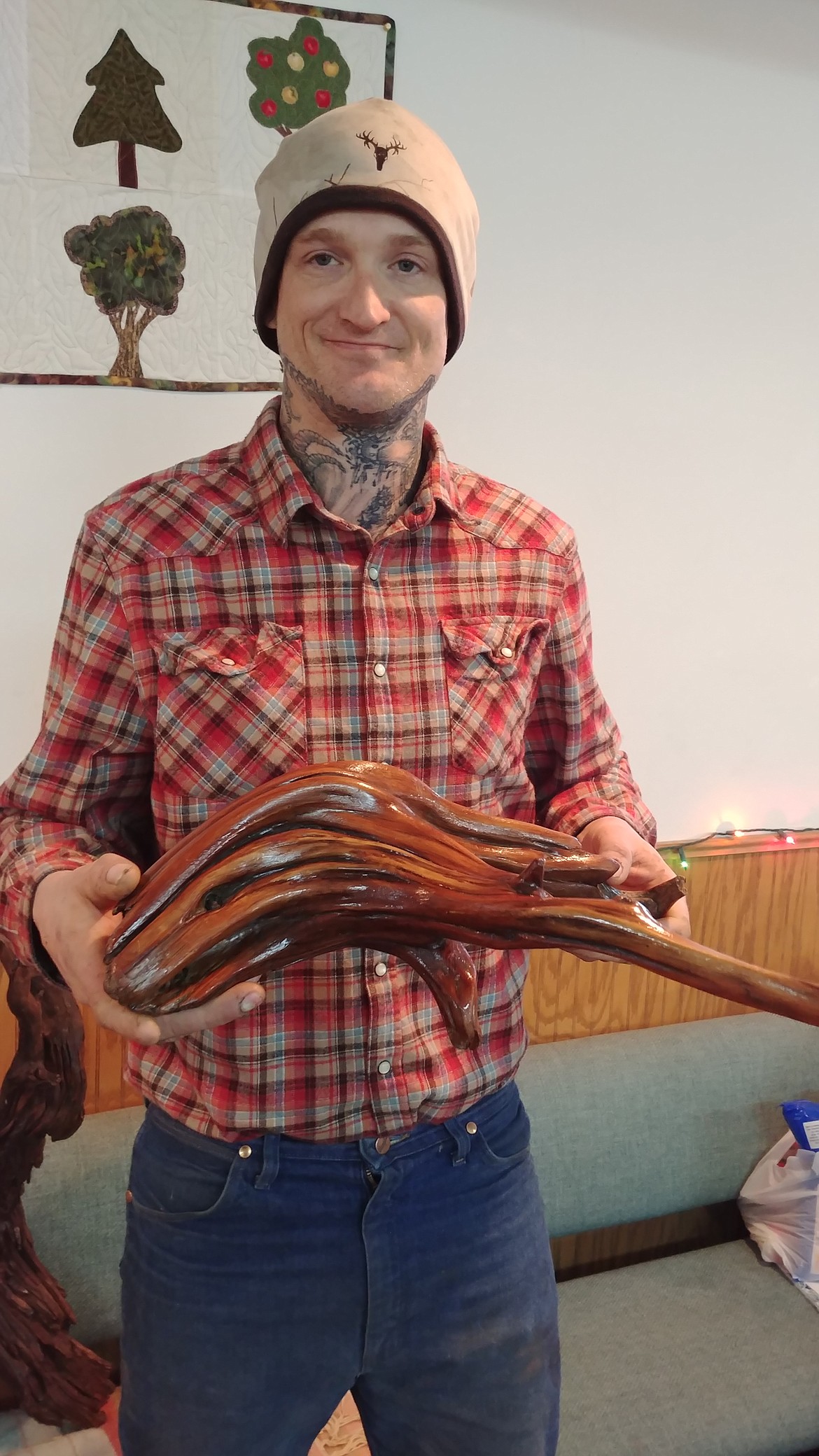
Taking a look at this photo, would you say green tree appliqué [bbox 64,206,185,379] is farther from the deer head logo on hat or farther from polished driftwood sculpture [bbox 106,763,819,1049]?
polished driftwood sculpture [bbox 106,763,819,1049]

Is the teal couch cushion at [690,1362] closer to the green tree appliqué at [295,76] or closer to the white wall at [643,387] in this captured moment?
the white wall at [643,387]

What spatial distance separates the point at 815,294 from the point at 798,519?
43 cm

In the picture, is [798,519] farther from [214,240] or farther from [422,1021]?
[422,1021]

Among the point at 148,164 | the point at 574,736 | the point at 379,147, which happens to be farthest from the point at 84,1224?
the point at 148,164

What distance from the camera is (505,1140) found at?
1000 millimetres

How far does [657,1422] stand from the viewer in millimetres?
1551

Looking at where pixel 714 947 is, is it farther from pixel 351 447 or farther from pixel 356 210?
pixel 356 210

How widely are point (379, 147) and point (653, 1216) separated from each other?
1.84m

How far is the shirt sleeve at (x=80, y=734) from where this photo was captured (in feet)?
2.97

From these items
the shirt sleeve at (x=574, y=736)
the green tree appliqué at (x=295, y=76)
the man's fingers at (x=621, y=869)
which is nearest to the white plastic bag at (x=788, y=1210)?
the shirt sleeve at (x=574, y=736)

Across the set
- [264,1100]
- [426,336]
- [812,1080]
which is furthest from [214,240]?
[812,1080]

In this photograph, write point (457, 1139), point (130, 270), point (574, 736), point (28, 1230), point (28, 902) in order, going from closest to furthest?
point (28, 902), point (457, 1139), point (574, 736), point (28, 1230), point (130, 270)

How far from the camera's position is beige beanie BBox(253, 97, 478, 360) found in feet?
2.86

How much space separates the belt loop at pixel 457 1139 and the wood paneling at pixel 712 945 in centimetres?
102
